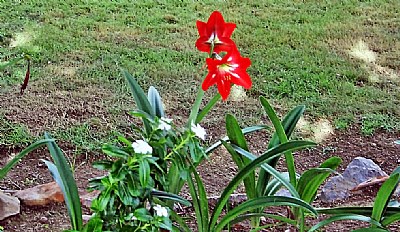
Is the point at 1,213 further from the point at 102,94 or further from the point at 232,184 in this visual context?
the point at 102,94

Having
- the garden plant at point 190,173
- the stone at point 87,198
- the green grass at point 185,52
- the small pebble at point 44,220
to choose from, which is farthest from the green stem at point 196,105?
the green grass at point 185,52

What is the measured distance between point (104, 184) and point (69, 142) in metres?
1.46

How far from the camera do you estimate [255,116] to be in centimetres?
310

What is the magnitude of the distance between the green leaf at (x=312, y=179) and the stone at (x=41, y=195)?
2.97 feet

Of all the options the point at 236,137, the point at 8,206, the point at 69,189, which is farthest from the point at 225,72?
the point at 8,206

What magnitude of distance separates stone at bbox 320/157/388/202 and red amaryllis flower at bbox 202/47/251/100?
907 millimetres

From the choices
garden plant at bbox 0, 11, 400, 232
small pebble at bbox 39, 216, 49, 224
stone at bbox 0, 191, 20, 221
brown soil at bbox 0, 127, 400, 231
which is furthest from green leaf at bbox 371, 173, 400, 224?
stone at bbox 0, 191, 20, 221

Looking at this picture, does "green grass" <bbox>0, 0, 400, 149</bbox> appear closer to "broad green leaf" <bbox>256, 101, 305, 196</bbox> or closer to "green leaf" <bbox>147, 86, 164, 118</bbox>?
"green leaf" <bbox>147, 86, 164, 118</bbox>

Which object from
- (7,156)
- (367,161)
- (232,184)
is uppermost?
(232,184)

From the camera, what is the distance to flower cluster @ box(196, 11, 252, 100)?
155 cm

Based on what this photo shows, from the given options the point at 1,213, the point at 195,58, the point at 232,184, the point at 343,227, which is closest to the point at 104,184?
the point at 232,184

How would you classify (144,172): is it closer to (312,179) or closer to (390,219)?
(312,179)

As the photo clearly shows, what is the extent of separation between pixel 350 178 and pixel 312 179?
765 mm

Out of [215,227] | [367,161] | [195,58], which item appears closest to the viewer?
[215,227]
